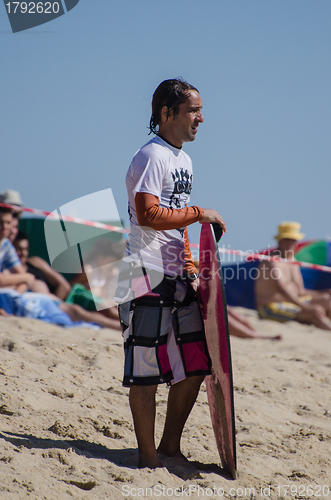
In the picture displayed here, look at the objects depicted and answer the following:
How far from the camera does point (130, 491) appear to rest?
1785 mm

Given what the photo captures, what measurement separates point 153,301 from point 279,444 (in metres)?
1.19

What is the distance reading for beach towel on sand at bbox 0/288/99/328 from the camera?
509 centimetres

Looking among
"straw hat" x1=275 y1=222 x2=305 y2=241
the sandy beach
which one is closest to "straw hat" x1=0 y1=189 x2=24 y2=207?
the sandy beach

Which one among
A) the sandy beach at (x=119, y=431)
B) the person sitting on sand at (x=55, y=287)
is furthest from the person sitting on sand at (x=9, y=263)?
the sandy beach at (x=119, y=431)

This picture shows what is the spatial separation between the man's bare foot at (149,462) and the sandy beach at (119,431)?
40 mm

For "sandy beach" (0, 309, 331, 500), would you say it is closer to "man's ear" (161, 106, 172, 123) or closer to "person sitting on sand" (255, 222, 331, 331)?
"man's ear" (161, 106, 172, 123)

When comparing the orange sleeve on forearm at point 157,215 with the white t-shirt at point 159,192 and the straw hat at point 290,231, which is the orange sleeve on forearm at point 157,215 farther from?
the straw hat at point 290,231

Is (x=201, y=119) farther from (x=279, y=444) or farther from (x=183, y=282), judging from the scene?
(x=279, y=444)

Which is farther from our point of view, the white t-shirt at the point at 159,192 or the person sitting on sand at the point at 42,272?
the person sitting on sand at the point at 42,272

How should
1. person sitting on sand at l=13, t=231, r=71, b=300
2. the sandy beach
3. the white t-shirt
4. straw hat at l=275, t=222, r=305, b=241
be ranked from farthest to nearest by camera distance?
straw hat at l=275, t=222, r=305, b=241 < person sitting on sand at l=13, t=231, r=71, b=300 < the white t-shirt < the sandy beach

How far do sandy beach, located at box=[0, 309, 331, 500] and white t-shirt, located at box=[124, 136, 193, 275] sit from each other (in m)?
0.84

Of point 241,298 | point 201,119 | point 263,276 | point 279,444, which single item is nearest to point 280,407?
point 279,444

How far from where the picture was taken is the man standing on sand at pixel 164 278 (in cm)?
199

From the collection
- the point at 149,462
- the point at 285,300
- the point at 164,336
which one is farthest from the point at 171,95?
the point at 285,300
